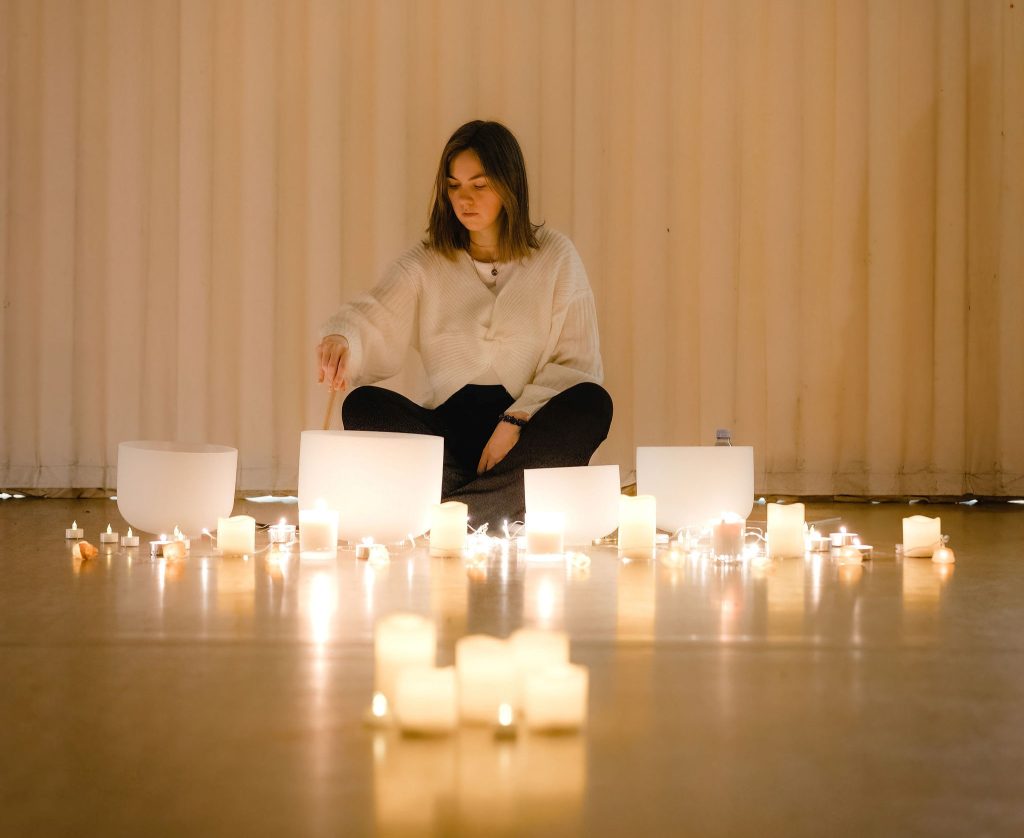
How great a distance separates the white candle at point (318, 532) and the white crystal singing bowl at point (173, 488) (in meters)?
0.27

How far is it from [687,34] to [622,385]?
Result: 3.46ft

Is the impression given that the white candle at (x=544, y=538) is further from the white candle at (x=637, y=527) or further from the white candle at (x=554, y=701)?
the white candle at (x=554, y=701)

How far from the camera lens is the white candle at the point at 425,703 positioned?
94cm

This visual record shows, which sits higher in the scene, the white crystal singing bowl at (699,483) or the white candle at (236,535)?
the white crystal singing bowl at (699,483)

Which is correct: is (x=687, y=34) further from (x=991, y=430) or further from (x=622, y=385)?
(x=991, y=430)

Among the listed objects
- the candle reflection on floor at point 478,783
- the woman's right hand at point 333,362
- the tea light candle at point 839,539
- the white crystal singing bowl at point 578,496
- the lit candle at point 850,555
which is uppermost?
the woman's right hand at point 333,362

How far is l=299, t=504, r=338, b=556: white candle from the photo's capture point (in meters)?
1.96

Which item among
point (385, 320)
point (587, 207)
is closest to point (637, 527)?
point (385, 320)

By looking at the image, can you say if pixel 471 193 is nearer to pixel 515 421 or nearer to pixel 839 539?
pixel 515 421

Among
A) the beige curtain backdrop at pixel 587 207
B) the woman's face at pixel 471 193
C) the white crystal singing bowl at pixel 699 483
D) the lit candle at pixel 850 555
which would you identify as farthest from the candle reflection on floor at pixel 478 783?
the beige curtain backdrop at pixel 587 207

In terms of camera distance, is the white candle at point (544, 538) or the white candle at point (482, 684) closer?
the white candle at point (482, 684)

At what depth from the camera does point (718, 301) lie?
135 inches

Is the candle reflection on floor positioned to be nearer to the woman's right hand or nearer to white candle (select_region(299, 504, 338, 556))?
white candle (select_region(299, 504, 338, 556))

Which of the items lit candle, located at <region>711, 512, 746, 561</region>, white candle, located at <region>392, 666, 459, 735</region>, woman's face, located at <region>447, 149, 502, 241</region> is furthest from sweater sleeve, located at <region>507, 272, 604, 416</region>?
white candle, located at <region>392, 666, 459, 735</region>
